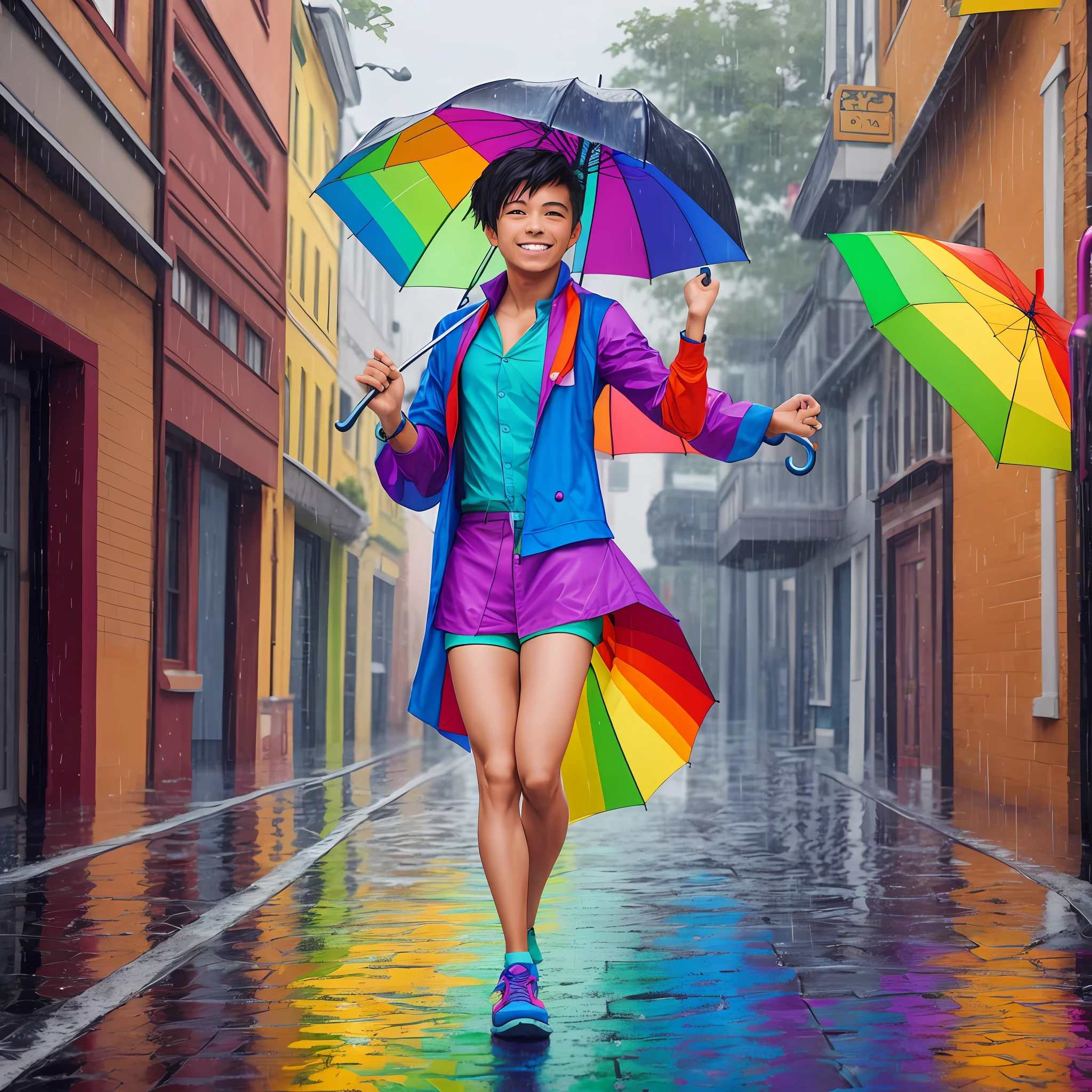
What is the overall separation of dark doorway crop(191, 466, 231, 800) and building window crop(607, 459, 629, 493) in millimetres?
44542

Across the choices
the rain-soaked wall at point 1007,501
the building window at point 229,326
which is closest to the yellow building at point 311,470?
the building window at point 229,326

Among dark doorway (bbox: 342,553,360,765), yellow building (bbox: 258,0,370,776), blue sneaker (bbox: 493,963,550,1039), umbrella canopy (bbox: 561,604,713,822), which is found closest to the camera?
blue sneaker (bbox: 493,963,550,1039)

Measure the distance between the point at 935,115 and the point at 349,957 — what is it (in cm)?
1141

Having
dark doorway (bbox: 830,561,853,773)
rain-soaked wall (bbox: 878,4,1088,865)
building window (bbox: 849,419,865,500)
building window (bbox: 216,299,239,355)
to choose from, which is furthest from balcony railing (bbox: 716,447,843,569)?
building window (bbox: 216,299,239,355)

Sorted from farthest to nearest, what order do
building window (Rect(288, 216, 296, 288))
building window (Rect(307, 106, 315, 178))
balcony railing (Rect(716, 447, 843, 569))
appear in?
balcony railing (Rect(716, 447, 843, 569))
building window (Rect(307, 106, 315, 178))
building window (Rect(288, 216, 296, 288))

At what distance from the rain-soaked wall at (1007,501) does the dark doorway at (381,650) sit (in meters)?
16.2

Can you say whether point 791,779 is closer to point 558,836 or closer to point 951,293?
point 951,293

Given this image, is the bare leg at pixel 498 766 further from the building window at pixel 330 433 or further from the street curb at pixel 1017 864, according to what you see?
the building window at pixel 330 433

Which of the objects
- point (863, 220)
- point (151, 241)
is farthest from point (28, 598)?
point (863, 220)

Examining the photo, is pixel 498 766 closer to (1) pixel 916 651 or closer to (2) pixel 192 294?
(2) pixel 192 294

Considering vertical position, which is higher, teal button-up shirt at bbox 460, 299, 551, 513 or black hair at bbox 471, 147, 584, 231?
black hair at bbox 471, 147, 584, 231

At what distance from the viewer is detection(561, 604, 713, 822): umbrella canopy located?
4047mm

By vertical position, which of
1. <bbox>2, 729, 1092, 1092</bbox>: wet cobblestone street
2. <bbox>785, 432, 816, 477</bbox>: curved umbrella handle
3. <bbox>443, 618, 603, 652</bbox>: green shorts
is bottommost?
<bbox>2, 729, 1092, 1092</bbox>: wet cobblestone street

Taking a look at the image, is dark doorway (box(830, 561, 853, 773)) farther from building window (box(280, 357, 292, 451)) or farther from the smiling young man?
the smiling young man
